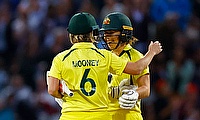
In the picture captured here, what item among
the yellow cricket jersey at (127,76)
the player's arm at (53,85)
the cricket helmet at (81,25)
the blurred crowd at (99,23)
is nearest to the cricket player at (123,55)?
the yellow cricket jersey at (127,76)

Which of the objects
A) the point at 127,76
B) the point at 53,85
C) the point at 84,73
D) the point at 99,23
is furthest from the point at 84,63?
the point at 99,23

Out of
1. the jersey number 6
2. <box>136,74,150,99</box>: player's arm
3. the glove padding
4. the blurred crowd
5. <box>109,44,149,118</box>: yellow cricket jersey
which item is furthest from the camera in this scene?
the blurred crowd

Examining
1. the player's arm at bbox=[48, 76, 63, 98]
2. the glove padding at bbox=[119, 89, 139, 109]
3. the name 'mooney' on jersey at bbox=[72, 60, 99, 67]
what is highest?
the name 'mooney' on jersey at bbox=[72, 60, 99, 67]

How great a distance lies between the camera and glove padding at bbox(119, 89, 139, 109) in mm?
6504

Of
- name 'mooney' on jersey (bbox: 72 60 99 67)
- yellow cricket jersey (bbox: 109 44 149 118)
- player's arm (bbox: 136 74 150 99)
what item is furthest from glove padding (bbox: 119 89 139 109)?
name 'mooney' on jersey (bbox: 72 60 99 67)

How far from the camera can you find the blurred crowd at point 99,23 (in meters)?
11.7

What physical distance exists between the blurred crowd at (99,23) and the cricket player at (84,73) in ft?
17.1

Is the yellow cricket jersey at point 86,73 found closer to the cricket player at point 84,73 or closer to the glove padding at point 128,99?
the cricket player at point 84,73

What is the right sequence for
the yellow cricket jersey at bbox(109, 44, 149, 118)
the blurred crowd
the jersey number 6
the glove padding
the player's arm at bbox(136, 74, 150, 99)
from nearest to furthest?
1. the jersey number 6
2. the glove padding
3. the player's arm at bbox(136, 74, 150, 99)
4. the yellow cricket jersey at bbox(109, 44, 149, 118)
5. the blurred crowd

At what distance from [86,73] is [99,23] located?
5819 millimetres

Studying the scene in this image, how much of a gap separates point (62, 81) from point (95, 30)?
1.77 ft

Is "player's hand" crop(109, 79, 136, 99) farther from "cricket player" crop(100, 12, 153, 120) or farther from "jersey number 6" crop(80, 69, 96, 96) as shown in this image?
"jersey number 6" crop(80, 69, 96, 96)

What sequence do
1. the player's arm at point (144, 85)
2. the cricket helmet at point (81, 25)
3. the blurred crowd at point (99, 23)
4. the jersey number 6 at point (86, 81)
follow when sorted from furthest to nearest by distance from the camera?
the blurred crowd at point (99, 23) < the player's arm at point (144, 85) < the cricket helmet at point (81, 25) < the jersey number 6 at point (86, 81)

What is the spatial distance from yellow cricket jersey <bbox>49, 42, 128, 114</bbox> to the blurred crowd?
5230mm
